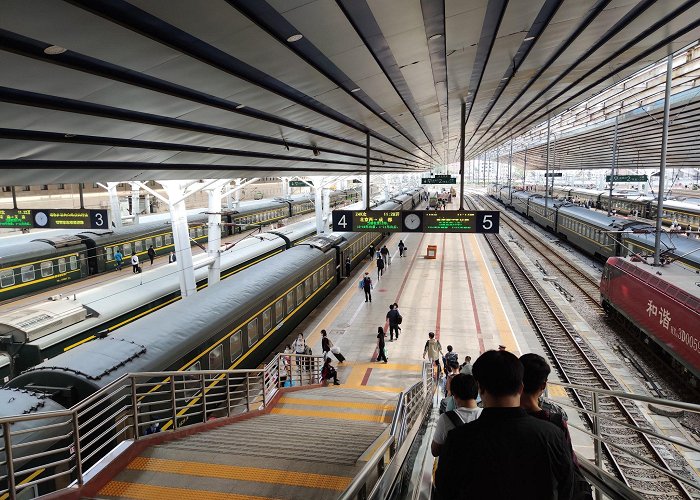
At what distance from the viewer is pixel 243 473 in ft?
15.3

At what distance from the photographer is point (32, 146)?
5238mm

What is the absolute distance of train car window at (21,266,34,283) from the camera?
18.8m

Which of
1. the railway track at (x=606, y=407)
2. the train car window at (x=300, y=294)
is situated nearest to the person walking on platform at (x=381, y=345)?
the train car window at (x=300, y=294)

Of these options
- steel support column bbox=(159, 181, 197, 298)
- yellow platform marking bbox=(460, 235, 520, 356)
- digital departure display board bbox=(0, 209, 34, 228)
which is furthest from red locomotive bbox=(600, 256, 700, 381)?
digital departure display board bbox=(0, 209, 34, 228)

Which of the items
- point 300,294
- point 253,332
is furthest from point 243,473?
point 300,294

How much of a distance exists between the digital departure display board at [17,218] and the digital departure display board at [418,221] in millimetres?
10691

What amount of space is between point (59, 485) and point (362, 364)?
8.71 metres

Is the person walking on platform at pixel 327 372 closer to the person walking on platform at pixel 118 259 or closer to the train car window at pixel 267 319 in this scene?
the train car window at pixel 267 319

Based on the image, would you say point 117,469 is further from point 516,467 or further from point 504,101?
point 504,101

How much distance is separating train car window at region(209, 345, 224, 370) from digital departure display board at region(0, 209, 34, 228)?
33.4 ft

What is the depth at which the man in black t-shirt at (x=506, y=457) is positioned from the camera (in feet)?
6.55

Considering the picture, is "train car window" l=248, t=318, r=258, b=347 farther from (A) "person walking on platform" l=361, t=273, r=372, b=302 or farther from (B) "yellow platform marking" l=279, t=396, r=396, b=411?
(A) "person walking on platform" l=361, t=273, r=372, b=302

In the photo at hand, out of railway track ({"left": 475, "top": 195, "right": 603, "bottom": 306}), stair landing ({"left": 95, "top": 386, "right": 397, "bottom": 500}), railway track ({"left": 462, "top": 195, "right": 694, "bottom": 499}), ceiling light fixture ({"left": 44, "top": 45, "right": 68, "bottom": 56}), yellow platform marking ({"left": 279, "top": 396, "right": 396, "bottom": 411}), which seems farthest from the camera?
railway track ({"left": 475, "top": 195, "right": 603, "bottom": 306})

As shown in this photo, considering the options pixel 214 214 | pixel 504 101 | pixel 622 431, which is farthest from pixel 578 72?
pixel 214 214
